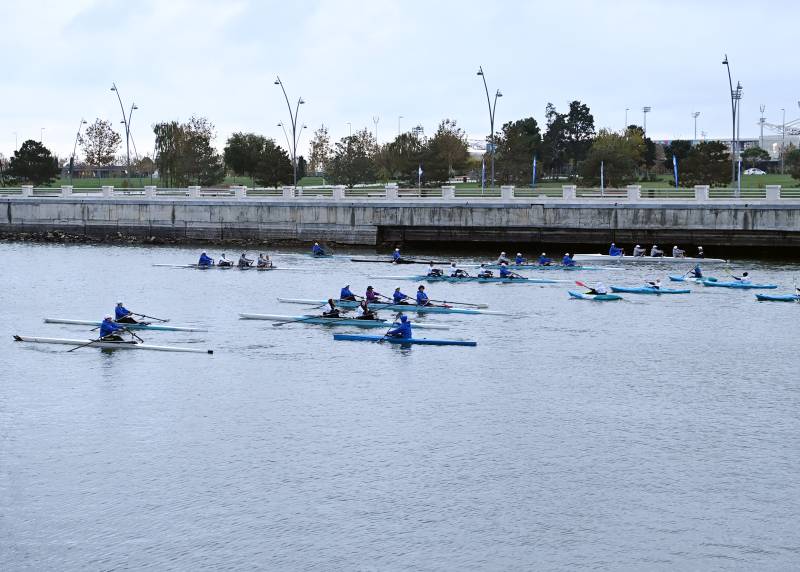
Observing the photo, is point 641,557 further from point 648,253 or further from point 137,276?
point 648,253

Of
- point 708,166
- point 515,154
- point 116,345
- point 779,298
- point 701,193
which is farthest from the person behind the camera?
point 515,154

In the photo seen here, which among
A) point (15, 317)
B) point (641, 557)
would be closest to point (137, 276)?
point (15, 317)

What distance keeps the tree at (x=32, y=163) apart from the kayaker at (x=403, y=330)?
350 ft

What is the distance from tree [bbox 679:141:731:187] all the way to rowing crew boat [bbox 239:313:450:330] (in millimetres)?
73796

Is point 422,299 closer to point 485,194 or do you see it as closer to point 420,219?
point 420,219

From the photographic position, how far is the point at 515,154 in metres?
130

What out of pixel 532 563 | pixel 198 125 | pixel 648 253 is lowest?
pixel 532 563

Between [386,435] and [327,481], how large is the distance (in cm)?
409

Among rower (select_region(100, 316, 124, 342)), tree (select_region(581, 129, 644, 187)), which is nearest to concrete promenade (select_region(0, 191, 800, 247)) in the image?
tree (select_region(581, 129, 644, 187))

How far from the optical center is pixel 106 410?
1307 inches

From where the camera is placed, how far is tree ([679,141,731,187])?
368ft

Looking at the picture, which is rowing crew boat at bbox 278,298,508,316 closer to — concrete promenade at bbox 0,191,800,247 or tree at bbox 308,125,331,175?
concrete promenade at bbox 0,191,800,247

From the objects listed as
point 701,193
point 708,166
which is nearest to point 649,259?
point 701,193

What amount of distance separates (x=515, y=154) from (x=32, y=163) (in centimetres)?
6228
